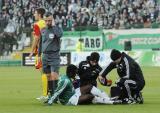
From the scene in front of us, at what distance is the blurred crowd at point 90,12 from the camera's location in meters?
47.2

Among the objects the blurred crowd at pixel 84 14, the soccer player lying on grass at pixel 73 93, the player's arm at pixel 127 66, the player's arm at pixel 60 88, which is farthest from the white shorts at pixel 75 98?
the blurred crowd at pixel 84 14

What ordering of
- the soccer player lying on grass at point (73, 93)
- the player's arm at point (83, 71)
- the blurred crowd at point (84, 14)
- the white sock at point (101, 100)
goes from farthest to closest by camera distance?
the blurred crowd at point (84, 14) < the player's arm at point (83, 71) < the white sock at point (101, 100) < the soccer player lying on grass at point (73, 93)

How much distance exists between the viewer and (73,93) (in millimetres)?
16375

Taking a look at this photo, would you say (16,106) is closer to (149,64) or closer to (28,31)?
(149,64)

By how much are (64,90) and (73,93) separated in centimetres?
25

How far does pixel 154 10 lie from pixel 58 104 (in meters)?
Answer: 31.4

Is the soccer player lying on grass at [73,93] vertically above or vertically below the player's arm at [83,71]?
below

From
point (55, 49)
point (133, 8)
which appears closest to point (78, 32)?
point (133, 8)

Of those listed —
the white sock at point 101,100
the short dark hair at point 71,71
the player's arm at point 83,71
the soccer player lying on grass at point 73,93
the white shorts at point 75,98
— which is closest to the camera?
the short dark hair at point 71,71

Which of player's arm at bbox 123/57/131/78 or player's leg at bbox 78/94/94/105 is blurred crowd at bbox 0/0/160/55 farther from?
player's leg at bbox 78/94/94/105

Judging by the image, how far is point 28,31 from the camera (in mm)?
46281

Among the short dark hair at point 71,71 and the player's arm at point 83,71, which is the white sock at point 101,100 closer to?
the player's arm at point 83,71

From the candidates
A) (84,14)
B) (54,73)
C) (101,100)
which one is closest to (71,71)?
(101,100)

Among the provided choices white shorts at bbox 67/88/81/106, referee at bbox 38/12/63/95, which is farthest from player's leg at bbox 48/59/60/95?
white shorts at bbox 67/88/81/106
